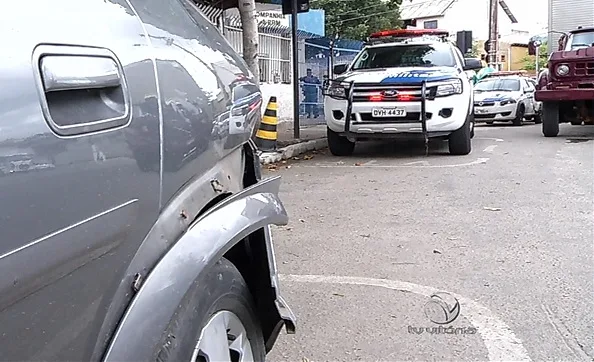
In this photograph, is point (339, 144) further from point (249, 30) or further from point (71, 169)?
point (71, 169)

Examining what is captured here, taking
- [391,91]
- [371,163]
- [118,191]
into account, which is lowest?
[371,163]

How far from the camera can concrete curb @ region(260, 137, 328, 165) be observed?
9.67 metres

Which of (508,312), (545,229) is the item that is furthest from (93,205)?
(545,229)

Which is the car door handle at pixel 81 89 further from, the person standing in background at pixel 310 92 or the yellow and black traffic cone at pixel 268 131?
the person standing in background at pixel 310 92

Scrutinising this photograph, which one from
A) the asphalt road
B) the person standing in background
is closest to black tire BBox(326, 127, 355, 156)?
the asphalt road

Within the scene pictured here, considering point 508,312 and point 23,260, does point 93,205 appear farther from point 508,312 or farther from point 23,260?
point 508,312

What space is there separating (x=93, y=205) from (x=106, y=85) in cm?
29

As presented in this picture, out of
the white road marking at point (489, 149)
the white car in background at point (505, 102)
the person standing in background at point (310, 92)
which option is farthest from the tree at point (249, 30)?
the white car in background at point (505, 102)

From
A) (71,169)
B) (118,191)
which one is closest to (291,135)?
(118,191)

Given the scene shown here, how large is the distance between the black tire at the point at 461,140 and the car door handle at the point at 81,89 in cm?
888

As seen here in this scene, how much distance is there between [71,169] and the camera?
1333mm

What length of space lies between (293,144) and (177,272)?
30.8 feet

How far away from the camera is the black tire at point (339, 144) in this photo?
10531 millimetres

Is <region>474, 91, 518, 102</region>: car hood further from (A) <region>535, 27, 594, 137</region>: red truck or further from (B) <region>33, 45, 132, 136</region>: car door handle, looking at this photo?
(B) <region>33, 45, 132, 136</region>: car door handle
